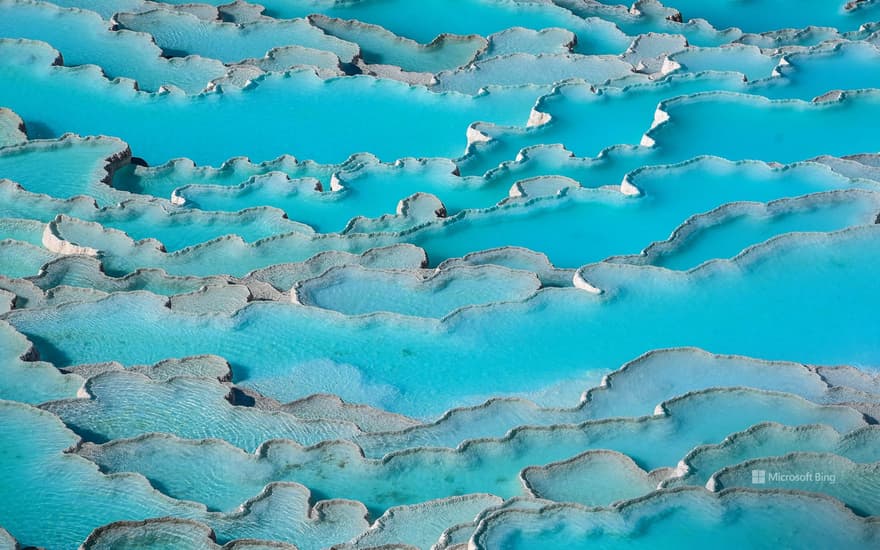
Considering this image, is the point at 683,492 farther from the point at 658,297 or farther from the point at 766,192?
the point at 766,192

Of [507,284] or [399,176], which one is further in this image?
[399,176]

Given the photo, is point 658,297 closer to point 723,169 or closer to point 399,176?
point 723,169

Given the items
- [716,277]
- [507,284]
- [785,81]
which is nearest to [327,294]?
[507,284]

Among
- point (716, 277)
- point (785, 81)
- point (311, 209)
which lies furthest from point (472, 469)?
point (785, 81)

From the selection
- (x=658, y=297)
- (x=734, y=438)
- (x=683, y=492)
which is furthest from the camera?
(x=658, y=297)

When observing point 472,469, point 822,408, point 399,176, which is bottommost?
point 472,469

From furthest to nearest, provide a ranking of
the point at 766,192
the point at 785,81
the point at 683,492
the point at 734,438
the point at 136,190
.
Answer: the point at 785,81
the point at 136,190
the point at 766,192
the point at 734,438
the point at 683,492

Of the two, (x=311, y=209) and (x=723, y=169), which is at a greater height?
(x=723, y=169)
